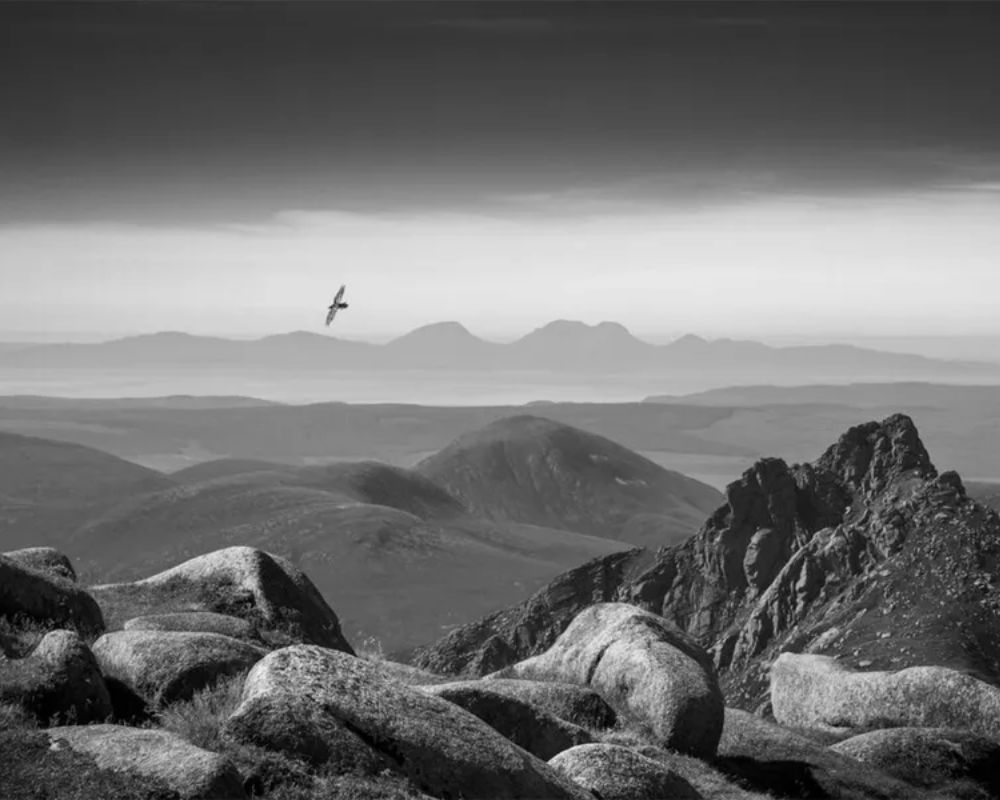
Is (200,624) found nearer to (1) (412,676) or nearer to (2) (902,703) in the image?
(1) (412,676)

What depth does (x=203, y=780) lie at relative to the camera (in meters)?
22.6

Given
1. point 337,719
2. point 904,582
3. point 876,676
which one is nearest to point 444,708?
point 337,719

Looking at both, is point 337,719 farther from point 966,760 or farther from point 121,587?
point 966,760

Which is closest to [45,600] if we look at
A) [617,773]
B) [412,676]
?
[412,676]

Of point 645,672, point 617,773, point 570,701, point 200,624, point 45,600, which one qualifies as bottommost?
point 570,701

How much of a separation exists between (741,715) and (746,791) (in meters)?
12.4

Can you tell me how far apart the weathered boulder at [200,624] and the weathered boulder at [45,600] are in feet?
3.84

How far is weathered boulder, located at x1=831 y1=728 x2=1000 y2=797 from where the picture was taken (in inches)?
1865

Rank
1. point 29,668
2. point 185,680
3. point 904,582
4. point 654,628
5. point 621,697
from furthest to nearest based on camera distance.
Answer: point 904,582, point 654,628, point 621,697, point 185,680, point 29,668

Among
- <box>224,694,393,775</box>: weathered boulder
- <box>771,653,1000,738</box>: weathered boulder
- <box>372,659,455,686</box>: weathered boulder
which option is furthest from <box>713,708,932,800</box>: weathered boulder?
<box>224,694,393,775</box>: weathered boulder

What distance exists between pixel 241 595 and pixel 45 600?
928 centimetres

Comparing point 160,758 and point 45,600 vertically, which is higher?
point 45,600

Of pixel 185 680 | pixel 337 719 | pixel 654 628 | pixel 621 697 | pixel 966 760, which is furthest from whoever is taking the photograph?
pixel 966 760

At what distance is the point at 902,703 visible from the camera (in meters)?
60.2
